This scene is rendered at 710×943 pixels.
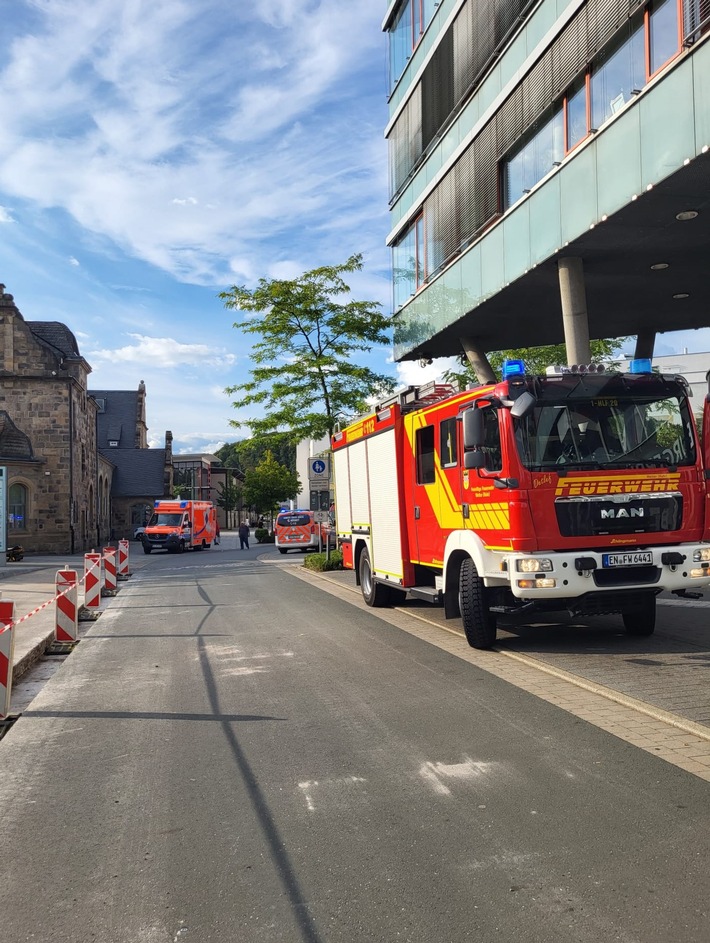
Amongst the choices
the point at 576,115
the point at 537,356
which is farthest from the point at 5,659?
the point at 537,356

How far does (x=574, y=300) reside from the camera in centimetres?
1427

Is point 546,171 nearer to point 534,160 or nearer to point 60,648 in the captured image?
point 534,160

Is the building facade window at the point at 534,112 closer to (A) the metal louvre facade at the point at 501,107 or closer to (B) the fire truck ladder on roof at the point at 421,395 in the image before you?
(A) the metal louvre facade at the point at 501,107

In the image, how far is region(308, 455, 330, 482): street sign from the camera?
2389 cm

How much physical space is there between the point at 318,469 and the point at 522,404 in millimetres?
16489

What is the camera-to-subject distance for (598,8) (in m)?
12.8

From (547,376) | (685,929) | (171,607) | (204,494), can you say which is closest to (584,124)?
(547,376)

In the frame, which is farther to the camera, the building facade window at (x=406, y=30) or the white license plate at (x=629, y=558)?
the building facade window at (x=406, y=30)

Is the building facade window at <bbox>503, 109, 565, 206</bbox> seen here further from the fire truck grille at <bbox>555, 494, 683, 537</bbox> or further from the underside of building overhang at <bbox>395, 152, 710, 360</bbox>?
the fire truck grille at <bbox>555, 494, 683, 537</bbox>

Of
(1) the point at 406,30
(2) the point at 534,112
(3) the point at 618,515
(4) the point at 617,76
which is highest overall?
(1) the point at 406,30

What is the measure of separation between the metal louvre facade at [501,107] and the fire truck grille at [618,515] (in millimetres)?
6320

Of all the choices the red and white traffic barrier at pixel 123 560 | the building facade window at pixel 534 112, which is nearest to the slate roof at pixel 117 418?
the red and white traffic barrier at pixel 123 560

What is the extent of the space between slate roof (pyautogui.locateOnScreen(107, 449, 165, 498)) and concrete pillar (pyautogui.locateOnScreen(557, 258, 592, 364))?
53707mm

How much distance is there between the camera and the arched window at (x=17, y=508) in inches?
1619
